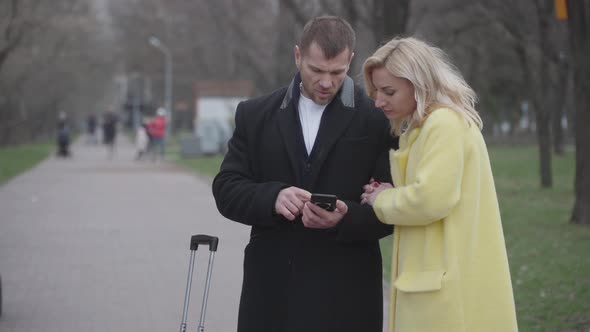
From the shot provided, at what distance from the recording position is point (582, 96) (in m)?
14.8

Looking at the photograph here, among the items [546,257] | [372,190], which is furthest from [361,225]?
[546,257]

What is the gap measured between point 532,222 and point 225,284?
21.8 feet

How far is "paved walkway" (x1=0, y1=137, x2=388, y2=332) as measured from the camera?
8.95 meters

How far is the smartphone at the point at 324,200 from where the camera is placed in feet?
12.8

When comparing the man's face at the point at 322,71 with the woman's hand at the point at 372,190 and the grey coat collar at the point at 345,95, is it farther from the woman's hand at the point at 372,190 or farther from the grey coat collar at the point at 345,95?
the woman's hand at the point at 372,190

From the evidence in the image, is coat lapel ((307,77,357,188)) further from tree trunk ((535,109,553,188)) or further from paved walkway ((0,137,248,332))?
tree trunk ((535,109,553,188))

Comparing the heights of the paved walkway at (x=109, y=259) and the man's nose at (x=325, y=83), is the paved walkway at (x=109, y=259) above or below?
below

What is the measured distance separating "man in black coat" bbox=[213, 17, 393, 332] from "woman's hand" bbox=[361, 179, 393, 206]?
0.12 ft

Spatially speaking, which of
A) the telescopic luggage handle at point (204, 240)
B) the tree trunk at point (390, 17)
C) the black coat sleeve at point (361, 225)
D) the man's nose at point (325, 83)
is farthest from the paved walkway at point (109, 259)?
the man's nose at point (325, 83)

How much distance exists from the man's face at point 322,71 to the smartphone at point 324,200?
1.46ft

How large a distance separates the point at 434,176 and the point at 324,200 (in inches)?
15.2

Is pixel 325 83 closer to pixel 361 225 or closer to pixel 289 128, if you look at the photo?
pixel 289 128

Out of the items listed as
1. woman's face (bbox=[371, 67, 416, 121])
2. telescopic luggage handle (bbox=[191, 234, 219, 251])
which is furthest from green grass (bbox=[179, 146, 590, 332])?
woman's face (bbox=[371, 67, 416, 121])

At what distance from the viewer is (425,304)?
3.85 meters
